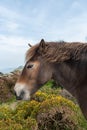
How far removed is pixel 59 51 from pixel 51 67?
13.4 inches

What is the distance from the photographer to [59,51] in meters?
7.91

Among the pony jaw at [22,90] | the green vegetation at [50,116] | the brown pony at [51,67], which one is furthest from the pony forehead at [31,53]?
the green vegetation at [50,116]

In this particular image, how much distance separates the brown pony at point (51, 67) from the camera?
25.6 ft

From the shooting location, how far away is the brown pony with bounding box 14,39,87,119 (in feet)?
25.6

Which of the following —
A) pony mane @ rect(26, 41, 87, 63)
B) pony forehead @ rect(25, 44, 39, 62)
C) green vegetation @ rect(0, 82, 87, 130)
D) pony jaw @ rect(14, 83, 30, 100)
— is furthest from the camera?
green vegetation @ rect(0, 82, 87, 130)

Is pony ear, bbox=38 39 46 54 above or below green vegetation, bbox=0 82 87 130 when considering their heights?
above

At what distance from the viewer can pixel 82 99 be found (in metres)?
7.68

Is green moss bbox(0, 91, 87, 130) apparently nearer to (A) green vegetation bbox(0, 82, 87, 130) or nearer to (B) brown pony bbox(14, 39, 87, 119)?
(A) green vegetation bbox(0, 82, 87, 130)

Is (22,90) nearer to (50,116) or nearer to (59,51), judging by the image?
(59,51)

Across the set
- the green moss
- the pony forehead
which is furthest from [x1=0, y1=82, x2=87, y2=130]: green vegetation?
the pony forehead

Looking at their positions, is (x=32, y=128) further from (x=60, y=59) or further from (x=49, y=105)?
(x=60, y=59)

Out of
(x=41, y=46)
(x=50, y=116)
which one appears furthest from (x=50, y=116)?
(x=41, y=46)

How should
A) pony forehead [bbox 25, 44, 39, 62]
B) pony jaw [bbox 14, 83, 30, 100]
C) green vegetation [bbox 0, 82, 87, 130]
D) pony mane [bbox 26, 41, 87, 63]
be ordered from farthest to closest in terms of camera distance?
green vegetation [bbox 0, 82, 87, 130] < pony forehead [bbox 25, 44, 39, 62] < pony jaw [bbox 14, 83, 30, 100] < pony mane [bbox 26, 41, 87, 63]

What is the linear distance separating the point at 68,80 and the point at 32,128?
2401 millimetres
